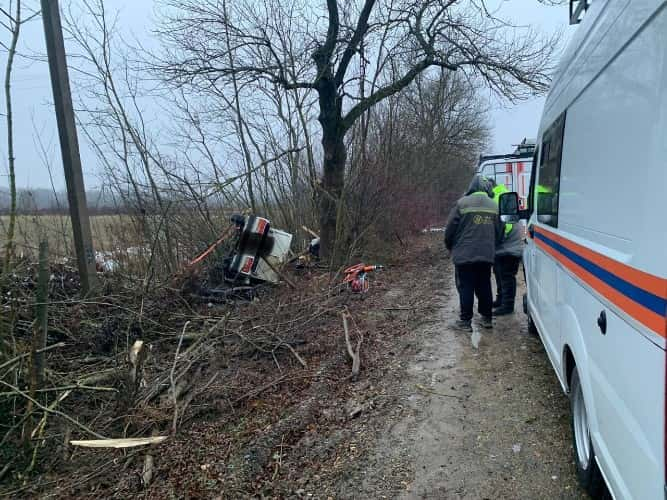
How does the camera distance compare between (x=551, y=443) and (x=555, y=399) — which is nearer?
(x=551, y=443)

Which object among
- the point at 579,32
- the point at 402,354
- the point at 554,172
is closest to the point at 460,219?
the point at 402,354

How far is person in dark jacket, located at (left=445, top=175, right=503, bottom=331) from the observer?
559 centimetres

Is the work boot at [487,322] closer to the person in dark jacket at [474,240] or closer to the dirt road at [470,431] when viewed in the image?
the person in dark jacket at [474,240]

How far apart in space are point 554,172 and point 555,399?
1.88 m

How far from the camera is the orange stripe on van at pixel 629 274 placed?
149 centimetres

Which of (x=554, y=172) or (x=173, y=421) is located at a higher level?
(x=554, y=172)

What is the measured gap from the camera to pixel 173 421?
3764 mm

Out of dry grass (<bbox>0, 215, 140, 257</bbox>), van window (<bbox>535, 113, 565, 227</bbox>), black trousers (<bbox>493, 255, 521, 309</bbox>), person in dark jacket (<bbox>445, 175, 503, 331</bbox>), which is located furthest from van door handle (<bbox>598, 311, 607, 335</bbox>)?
dry grass (<bbox>0, 215, 140, 257</bbox>)

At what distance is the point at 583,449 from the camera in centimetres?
291

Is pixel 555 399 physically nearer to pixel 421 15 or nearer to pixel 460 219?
pixel 460 219

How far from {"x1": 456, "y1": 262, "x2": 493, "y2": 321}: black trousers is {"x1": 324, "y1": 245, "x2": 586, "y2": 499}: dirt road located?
21.0 inches

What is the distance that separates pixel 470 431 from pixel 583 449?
2.93ft

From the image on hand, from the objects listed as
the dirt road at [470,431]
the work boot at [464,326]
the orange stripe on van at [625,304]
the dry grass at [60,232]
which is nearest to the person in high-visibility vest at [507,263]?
the work boot at [464,326]

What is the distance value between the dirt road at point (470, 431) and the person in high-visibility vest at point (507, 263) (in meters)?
1.25
